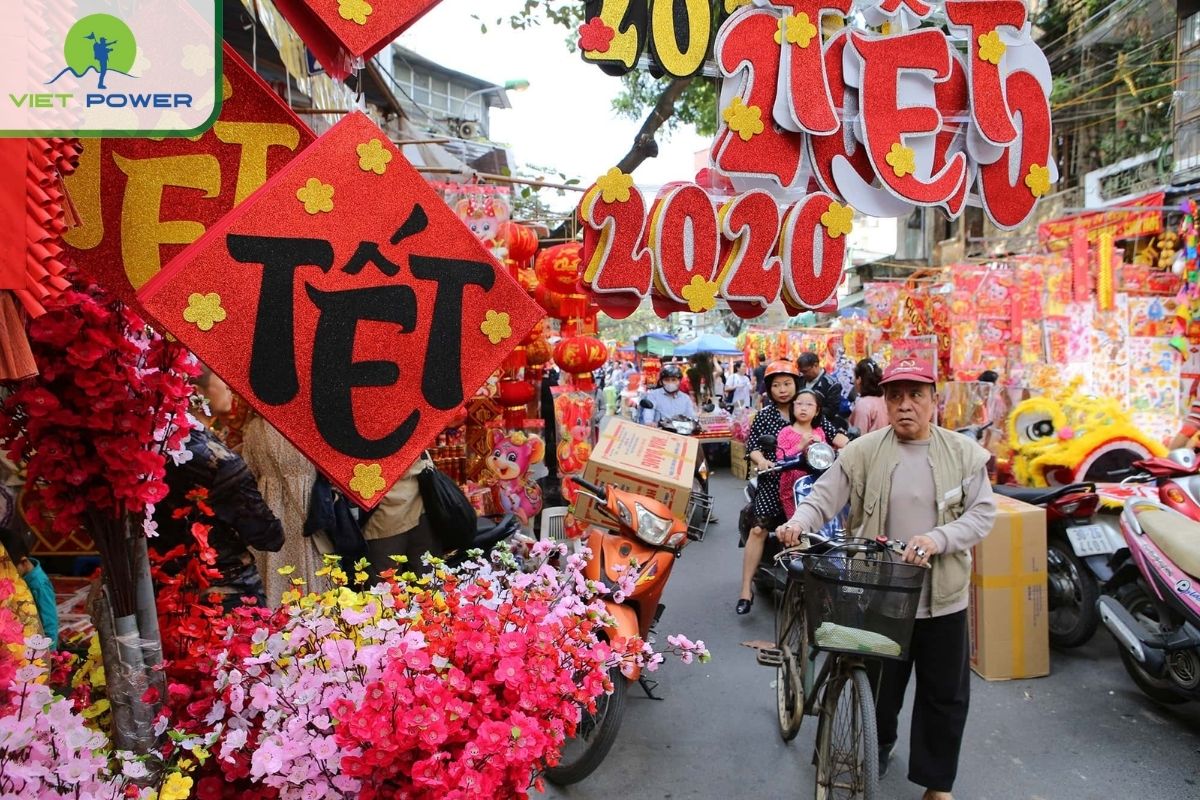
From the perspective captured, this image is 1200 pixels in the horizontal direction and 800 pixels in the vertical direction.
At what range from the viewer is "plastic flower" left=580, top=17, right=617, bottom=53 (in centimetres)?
330

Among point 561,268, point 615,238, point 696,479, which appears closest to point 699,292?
point 615,238

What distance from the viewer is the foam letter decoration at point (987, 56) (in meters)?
3.68

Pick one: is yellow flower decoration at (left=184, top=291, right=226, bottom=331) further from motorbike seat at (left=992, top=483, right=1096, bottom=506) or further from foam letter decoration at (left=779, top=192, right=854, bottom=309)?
motorbike seat at (left=992, top=483, right=1096, bottom=506)

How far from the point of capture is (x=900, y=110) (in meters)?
3.70

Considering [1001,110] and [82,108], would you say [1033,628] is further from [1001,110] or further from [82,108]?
[82,108]

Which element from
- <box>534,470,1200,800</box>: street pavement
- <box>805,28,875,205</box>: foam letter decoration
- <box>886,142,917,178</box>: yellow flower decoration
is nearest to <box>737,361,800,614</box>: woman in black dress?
<box>534,470,1200,800</box>: street pavement

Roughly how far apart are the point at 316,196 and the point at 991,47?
357cm

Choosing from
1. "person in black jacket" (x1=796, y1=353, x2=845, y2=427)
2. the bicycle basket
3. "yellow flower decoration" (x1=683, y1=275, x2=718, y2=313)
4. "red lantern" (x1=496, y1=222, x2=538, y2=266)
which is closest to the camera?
the bicycle basket

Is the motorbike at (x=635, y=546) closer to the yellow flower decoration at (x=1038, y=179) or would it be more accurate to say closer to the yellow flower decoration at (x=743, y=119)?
the yellow flower decoration at (x=743, y=119)

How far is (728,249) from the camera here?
147 inches

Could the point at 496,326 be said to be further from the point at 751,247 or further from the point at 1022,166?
the point at 1022,166

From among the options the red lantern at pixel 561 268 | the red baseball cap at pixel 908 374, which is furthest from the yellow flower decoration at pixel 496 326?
the red lantern at pixel 561 268

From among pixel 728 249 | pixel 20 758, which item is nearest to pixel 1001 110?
pixel 728 249

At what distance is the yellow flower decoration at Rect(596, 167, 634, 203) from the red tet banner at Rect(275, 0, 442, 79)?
1.82 meters
